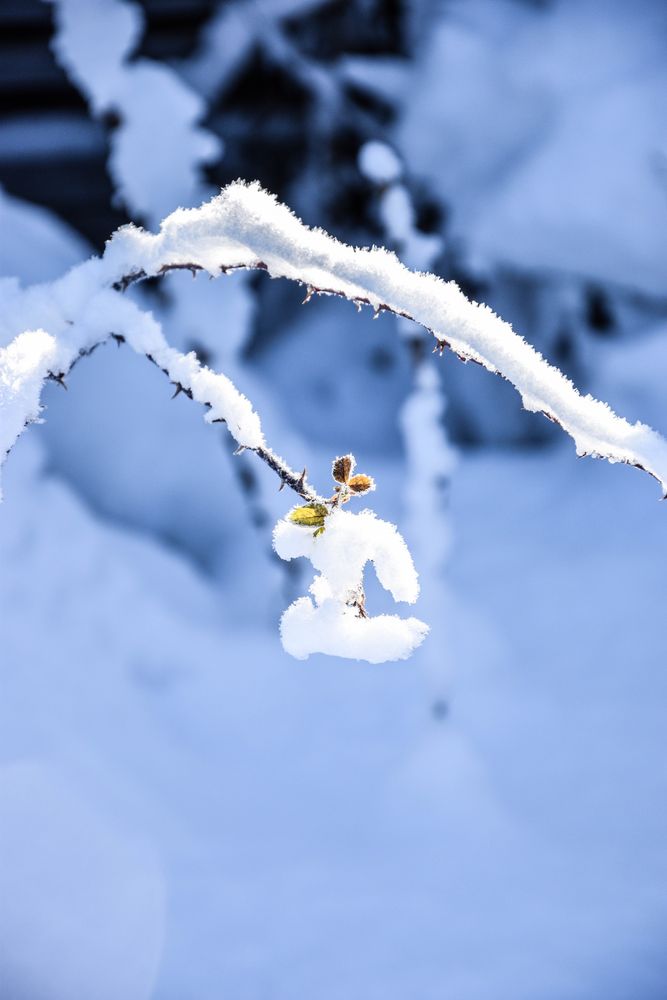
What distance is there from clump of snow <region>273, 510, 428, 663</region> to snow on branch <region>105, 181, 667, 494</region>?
15 centimetres

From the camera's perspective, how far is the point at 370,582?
190 cm

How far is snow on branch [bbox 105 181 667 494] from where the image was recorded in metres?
0.51

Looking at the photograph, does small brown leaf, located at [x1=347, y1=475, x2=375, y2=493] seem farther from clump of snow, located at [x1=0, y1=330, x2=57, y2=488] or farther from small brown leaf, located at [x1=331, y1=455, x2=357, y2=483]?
clump of snow, located at [x1=0, y1=330, x2=57, y2=488]

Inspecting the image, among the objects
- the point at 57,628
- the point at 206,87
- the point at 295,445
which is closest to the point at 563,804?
the point at 57,628

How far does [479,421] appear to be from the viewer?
2490 millimetres

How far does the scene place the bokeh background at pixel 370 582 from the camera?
1.09 meters

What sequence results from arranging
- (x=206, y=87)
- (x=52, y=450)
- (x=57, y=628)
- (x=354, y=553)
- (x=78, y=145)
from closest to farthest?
(x=354, y=553)
(x=57, y=628)
(x=52, y=450)
(x=206, y=87)
(x=78, y=145)

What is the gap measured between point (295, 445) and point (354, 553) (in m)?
1.77

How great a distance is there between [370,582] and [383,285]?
1444 mm

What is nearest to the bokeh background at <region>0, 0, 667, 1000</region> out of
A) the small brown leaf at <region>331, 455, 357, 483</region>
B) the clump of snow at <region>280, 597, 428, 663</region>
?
the clump of snow at <region>280, 597, 428, 663</region>

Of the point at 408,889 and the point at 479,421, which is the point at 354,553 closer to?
the point at 408,889

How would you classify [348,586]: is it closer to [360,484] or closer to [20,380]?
[360,484]

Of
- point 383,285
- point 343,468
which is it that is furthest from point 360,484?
point 383,285

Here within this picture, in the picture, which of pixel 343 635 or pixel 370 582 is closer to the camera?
pixel 343 635
